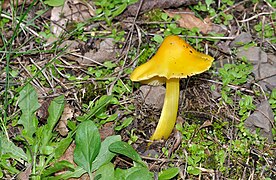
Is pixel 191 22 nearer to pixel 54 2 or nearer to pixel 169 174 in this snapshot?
pixel 54 2

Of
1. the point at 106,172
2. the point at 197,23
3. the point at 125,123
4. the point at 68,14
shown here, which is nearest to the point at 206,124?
the point at 125,123

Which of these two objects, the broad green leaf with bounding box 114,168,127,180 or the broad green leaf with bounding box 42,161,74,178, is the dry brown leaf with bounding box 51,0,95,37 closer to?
the broad green leaf with bounding box 42,161,74,178

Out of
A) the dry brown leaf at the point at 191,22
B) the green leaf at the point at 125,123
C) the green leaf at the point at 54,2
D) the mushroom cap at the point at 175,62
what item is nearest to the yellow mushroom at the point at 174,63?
the mushroom cap at the point at 175,62

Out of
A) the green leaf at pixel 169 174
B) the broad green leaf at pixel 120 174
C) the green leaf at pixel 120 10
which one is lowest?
the green leaf at pixel 169 174

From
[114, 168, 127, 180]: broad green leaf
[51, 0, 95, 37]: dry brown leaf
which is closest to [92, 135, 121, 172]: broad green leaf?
[114, 168, 127, 180]: broad green leaf

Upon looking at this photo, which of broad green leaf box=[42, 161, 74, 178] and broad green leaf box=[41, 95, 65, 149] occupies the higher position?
broad green leaf box=[41, 95, 65, 149]

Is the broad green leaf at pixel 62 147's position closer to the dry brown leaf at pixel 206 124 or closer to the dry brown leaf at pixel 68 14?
the dry brown leaf at pixel 206 124

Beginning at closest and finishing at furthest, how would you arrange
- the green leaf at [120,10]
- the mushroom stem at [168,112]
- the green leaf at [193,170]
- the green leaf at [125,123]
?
1. the green leaf at [193,170]
2. the mushroom stem at [168,112]
3. the green leaf at [125,123]
4. the green leaf at [120,10]
